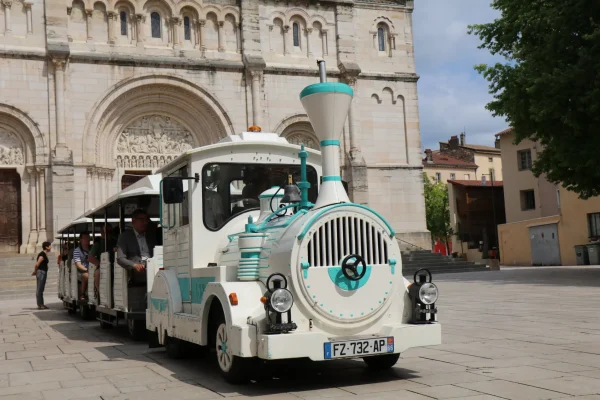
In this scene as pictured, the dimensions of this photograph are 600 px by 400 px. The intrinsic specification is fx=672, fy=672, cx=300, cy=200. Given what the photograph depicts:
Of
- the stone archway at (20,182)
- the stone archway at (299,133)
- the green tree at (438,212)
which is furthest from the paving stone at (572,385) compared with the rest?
the green tree at (438,212)

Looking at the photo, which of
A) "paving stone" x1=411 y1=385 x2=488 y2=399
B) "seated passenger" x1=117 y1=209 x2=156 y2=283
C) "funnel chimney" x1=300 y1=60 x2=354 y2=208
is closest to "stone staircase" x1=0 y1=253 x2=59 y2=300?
"seated passenger" x1=117 y1=209 x2=156 y2=283

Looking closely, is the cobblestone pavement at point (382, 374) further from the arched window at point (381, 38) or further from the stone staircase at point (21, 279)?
the arched window at point (381, 38)

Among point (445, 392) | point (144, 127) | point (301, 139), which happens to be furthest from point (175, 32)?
point (445, 392)

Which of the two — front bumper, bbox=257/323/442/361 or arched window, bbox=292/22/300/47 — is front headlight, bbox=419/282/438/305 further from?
arched window, bbox=292/22/300/47

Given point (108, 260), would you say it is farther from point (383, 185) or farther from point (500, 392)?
point (383, 185)

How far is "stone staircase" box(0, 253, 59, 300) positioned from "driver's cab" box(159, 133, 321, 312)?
13.8 m

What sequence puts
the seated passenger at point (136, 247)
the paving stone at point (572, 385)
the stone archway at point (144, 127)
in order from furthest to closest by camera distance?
1. the stone archway at point (144, 127)
2. the seated passenger at point (136, 247)
3. the paving stone at point (572, 385)

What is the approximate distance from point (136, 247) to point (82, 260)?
523 cm

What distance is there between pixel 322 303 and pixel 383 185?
24399 millimetres

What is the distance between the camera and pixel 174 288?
310 inches

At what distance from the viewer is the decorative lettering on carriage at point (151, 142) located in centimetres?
2698

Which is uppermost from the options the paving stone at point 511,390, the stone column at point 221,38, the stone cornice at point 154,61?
the stone column at point 221,38

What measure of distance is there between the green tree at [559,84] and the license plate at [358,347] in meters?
14.1

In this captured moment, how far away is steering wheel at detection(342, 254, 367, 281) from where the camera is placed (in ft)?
19.9
